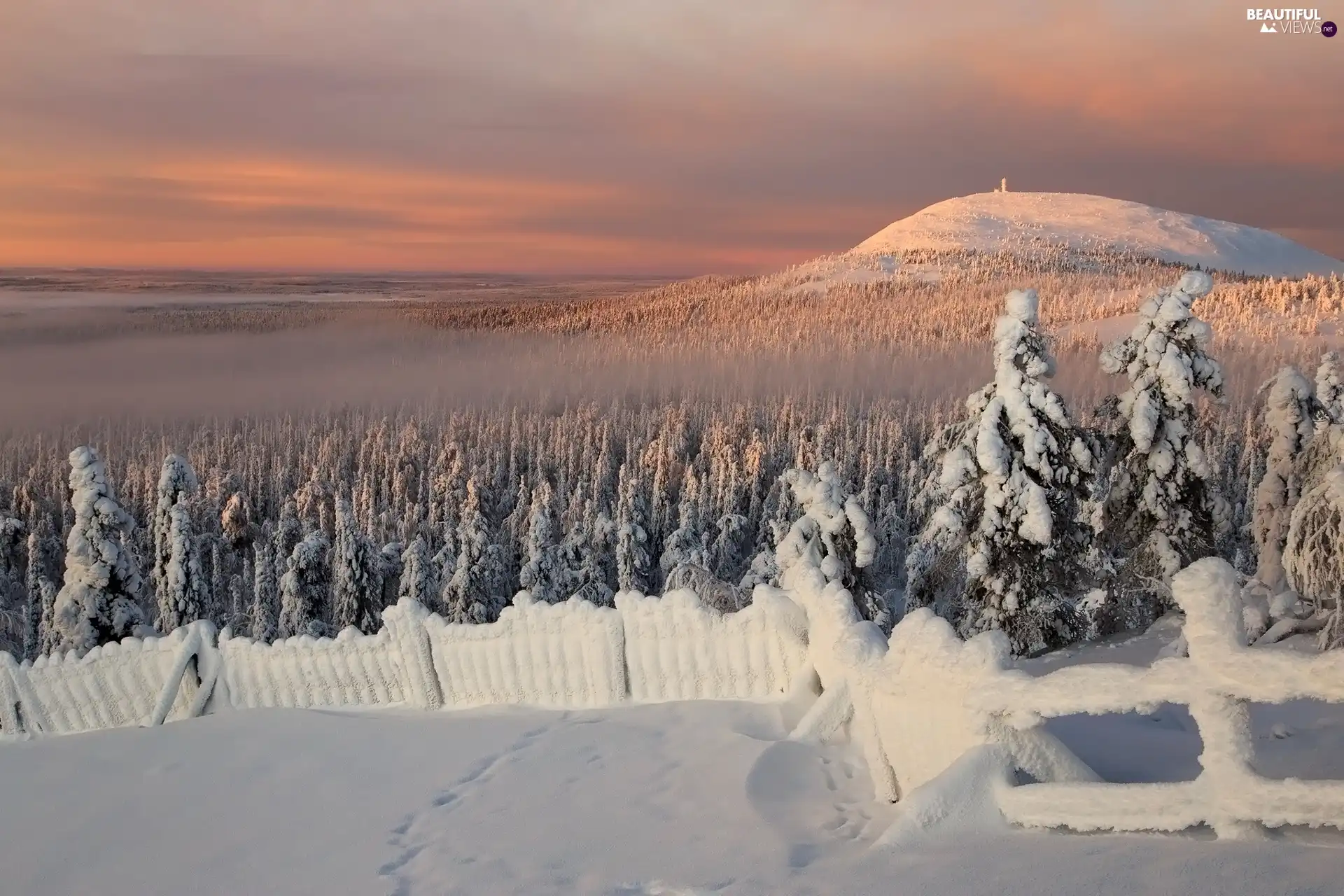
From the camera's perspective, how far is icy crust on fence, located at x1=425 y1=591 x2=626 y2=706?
9.93 meters

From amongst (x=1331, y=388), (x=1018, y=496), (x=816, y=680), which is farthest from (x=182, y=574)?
(x=1331, y=388)

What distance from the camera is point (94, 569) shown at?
80.4ft

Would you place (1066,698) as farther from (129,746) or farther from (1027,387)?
(1027,387)

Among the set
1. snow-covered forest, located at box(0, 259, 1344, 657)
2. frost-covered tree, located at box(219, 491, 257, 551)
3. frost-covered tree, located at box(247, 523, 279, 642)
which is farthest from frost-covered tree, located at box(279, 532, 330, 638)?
frost-covered tree, located at box(219, 491, 257, 551)

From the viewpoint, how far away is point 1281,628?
12984 mm

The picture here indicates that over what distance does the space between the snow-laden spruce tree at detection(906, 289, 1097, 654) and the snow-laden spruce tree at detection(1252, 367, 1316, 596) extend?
561cm

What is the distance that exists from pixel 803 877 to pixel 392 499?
11470cm

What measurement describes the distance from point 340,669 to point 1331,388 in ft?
83.1

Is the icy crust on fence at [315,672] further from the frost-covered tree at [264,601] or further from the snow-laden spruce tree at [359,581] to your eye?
the frost-covered tree at [264,601]

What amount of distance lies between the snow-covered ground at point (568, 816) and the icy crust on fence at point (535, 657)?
0.87ft

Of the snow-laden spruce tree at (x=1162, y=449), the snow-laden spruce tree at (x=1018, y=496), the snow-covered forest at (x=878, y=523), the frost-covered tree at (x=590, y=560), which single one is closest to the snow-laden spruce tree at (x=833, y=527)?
the snow-covered forest at (x=878, y=523)

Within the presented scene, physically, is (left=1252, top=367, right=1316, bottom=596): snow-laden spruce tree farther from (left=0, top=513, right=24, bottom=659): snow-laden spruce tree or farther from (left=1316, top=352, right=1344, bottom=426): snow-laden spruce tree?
(left=0, top=513, right=24, bottom=659): snow-laden spruce tree

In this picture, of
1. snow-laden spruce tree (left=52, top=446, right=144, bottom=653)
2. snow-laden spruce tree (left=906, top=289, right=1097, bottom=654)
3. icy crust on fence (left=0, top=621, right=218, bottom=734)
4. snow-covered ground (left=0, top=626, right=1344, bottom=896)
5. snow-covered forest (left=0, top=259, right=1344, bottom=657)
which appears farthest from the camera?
snow-laden spruce tree (left=52, top=446, right=144, bottom=653)

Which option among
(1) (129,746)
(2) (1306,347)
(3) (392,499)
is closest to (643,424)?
(3) (392,499)
